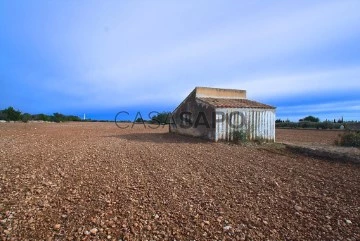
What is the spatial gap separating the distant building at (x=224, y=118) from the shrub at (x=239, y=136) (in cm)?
7

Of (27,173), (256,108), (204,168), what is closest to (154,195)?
(204,168)

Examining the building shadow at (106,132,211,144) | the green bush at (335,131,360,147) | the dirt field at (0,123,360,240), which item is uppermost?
the green bush at (335,131,360,147)

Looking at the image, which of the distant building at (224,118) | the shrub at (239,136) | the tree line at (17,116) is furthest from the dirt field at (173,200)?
the tree line at (17,116)

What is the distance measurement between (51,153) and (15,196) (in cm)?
418

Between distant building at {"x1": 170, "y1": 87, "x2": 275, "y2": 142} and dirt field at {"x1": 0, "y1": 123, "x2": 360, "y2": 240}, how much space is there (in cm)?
575

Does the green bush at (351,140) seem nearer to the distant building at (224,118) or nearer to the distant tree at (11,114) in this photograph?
the distant building at (224,118)

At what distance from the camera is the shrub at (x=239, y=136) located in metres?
13.3

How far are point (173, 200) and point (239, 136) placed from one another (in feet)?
→ 29.9

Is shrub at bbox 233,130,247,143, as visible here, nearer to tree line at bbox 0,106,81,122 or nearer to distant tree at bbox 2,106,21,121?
tree line at bbox 0,106,81,122

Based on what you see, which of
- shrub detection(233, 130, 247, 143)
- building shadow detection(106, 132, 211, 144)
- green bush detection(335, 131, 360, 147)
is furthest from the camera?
building shadow detection(106, 132, 211, 144)

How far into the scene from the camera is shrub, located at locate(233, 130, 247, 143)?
523 inches

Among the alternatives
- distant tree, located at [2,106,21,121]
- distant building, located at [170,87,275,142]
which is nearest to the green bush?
distant building, located at [170,87,275,142]

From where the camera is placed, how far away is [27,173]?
6.11 m

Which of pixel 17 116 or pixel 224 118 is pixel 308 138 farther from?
pixel 17 116
